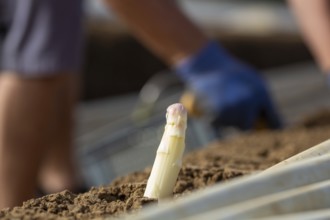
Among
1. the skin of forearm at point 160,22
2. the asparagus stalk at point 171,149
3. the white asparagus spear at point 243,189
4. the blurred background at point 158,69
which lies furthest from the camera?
the blurred background at point 158,69

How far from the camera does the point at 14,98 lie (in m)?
2.80

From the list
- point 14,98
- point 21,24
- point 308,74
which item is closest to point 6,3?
point 21,24

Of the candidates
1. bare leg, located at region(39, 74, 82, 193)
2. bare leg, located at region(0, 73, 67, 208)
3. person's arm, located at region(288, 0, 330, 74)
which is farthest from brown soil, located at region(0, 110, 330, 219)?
bare leg, located at region(39, 74, 82, 193)

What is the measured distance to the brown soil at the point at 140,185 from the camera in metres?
1.51

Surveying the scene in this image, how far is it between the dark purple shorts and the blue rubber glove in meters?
0.50

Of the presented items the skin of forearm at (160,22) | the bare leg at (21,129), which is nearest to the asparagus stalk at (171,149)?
the bare leg at (21,129)

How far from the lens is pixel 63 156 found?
11.7 feet

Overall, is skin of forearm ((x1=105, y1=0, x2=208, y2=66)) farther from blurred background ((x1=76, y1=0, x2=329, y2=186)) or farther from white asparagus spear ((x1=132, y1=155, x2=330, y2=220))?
white asparagus spear ((x1=132, y1=155, x2=330, y2=220))

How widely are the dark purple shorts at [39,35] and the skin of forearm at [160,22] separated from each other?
0.16 meters

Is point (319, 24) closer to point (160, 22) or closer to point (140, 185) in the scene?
point (160, 22)

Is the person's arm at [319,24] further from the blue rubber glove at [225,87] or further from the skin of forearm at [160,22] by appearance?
the skin of forearm at [160,22]

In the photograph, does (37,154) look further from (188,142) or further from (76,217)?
(76,217)

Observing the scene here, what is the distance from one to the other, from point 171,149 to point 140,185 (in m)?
0.20

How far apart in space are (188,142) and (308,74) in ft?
6.75
